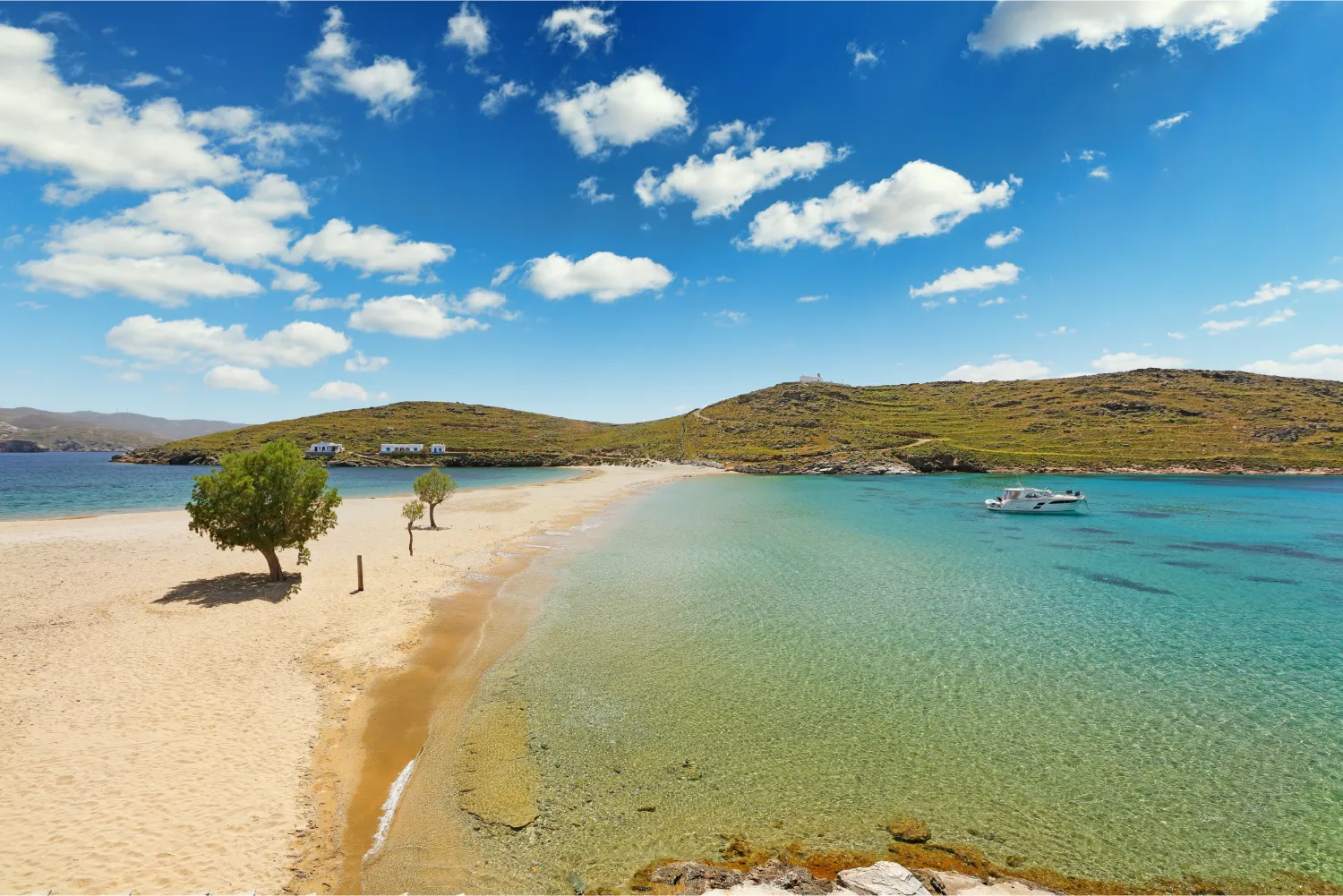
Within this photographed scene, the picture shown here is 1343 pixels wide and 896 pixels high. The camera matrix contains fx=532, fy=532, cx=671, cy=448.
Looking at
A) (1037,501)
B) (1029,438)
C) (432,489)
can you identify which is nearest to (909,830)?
(432,489)

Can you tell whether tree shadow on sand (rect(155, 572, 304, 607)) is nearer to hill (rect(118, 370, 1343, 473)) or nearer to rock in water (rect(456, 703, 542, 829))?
rock in water (rect(456, 703, 542, 829))

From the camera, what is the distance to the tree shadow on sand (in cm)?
2644

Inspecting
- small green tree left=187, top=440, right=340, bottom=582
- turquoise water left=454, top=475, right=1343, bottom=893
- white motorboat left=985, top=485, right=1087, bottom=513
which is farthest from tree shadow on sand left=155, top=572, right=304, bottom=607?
white motorboat left=985, top=485, right=1087, bottom=513

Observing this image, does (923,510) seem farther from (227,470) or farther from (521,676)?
(227,470)

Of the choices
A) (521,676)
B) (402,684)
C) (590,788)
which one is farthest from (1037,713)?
(402,684)

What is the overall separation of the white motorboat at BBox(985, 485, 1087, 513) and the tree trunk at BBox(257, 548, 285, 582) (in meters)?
75.2

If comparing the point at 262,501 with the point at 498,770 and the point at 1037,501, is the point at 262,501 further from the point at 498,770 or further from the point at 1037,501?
the point at 1037,501

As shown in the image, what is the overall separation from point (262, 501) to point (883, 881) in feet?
106

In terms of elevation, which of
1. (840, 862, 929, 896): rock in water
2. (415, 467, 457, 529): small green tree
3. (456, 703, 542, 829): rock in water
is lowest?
(456, 703, 542, 829): rock in water

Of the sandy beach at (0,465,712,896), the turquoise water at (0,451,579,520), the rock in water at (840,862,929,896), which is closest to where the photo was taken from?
the rock in water at (840,862,929,896)

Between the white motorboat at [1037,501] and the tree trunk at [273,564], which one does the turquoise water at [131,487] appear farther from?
the white motorboat at [1037,501]

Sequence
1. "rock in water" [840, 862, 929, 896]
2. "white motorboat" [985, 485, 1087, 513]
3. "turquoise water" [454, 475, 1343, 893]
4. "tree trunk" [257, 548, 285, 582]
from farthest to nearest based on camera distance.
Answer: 1. "white motorboat" [985, 485, 1087, 513]
2. "tree trunk" [257, 548, 285, 582]
3. "turquoise water" [454, 475, 1343, 893]
4. "rock in water" [840, 862, 929, 896]

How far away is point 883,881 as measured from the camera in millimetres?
10305

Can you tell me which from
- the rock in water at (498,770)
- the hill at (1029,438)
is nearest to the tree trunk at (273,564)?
the rock in water at (498,770)
